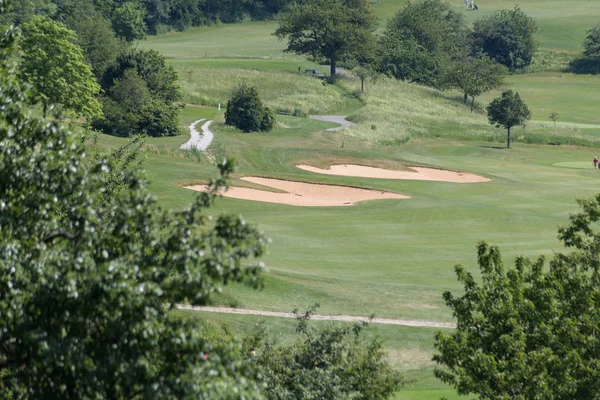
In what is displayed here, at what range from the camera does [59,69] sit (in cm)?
7244

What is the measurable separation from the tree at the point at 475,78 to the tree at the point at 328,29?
13707 millimetres

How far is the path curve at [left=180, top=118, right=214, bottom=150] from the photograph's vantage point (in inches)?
2781

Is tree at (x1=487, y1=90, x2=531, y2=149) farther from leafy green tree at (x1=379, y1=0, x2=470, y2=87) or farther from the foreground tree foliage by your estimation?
leafy green tree at (x1=379, y1=0, x2=470, y2=87)

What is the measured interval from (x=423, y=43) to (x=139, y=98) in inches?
3580

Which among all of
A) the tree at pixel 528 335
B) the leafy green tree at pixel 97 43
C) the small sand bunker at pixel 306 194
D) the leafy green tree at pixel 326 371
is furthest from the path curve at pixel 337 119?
the leafy green tree at pixel 326 371

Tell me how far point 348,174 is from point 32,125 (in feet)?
194

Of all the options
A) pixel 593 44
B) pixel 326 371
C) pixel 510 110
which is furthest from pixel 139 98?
pixel 593 44

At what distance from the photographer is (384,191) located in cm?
6131

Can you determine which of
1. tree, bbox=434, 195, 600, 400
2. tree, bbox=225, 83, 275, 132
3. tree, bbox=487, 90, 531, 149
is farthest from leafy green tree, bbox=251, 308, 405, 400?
tree, bbox=487, 90, 531, 149

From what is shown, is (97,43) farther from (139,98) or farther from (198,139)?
(198,139)

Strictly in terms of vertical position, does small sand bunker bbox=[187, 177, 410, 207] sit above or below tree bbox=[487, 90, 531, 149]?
below

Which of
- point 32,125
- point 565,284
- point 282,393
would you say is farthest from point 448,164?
point 32,125

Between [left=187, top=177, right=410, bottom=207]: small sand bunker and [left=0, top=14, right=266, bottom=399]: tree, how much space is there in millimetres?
41969

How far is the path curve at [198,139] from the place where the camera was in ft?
232
